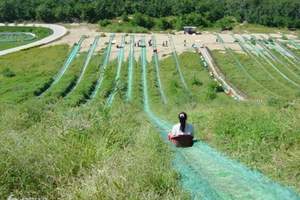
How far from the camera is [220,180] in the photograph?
1011 cm

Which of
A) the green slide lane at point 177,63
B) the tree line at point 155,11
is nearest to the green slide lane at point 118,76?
the green slide lane at point 177,63

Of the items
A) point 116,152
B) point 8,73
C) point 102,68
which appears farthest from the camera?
point 102,68

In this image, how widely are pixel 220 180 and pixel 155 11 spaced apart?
300ft

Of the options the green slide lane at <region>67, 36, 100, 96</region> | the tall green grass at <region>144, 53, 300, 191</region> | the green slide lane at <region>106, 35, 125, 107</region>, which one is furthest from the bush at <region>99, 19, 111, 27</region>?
the tall green grass at <region>144, 53, 300, 191</region>

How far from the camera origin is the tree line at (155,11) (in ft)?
316

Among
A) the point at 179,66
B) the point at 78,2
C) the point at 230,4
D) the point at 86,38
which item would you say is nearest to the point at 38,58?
the point at 86,38

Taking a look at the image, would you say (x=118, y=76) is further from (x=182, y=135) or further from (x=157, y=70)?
(x=182, y=135)

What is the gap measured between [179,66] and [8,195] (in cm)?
5045

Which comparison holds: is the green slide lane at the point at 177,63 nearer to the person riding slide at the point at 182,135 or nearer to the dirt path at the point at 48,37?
the dirt path at the point at 48,37

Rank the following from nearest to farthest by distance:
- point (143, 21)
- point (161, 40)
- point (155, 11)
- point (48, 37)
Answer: point (161, 40)
point (48, 37)
point (143, 21)
point (155, 11)

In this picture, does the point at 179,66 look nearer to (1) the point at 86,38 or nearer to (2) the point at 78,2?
(1) the point at 86,38

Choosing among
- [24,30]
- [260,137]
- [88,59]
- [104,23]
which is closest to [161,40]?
[88,59]

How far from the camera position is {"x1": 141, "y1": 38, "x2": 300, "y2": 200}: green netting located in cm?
930

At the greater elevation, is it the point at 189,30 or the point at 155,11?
the point at 155,11
